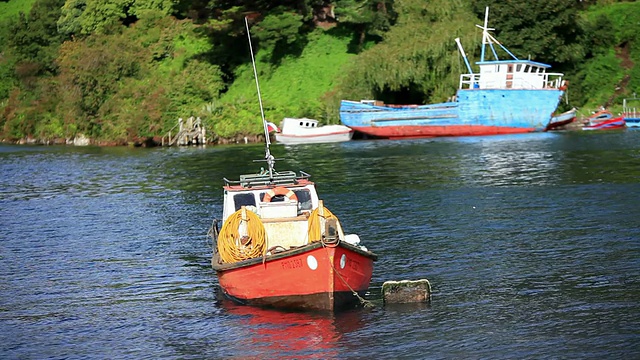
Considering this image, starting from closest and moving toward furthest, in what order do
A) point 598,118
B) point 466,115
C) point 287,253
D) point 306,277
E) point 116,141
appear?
point 287,253 < point 306,277 < point 466,115 < point 598,118 < point 116,141

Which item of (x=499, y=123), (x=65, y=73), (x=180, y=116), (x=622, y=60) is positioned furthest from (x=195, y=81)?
(x=622, y=60)

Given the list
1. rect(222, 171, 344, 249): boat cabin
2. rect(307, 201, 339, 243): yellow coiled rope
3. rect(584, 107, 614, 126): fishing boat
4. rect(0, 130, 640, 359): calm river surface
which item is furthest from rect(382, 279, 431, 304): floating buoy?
rect(584, 107, 614, 126): fishing boat

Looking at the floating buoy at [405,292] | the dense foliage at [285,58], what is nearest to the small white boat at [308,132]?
the dense foliage at [285,58]

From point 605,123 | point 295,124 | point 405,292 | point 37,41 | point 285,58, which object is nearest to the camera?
point 405,292

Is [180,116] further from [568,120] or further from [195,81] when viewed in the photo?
Answer: [568,120]

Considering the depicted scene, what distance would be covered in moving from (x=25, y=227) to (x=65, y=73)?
59497 millimetres

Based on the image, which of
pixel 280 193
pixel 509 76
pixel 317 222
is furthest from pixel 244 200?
pixel 509 76

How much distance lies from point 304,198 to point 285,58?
216 ft

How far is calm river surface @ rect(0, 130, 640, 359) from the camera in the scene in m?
21.8

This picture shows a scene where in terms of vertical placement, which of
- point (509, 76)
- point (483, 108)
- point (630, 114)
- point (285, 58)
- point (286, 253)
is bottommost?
point (286, 253)

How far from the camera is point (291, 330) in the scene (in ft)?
74.3

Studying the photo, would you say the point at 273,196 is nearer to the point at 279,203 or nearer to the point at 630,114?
the point at 279,203

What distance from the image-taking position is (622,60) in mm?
85438

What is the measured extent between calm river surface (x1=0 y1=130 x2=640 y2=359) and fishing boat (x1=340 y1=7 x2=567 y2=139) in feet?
57.2
